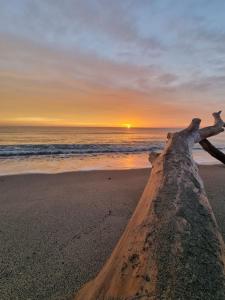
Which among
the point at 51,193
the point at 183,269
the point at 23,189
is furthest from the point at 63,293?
the point at 23,189

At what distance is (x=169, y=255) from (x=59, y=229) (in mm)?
2518

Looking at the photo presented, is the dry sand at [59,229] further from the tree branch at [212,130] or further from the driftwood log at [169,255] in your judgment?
the tree branch at [212,130]

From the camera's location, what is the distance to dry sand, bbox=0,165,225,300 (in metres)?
2.35

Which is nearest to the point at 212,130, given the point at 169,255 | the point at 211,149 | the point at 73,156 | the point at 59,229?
the point at 211,149

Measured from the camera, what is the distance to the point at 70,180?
7.25 metres

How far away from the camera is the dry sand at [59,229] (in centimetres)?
235

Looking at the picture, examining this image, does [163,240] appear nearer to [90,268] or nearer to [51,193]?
[90,268]

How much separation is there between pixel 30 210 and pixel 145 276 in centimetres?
355

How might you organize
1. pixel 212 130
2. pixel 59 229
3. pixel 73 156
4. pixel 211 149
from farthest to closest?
1. pixel 73 156
2. pixel 211 149
3. pixel 212 130
4. pixel 59 229

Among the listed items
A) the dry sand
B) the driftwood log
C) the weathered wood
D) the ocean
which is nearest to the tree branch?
the weathered wood

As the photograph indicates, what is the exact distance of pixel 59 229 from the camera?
11.7 feet

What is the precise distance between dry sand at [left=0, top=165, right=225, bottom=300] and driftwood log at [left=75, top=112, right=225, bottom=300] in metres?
0.74

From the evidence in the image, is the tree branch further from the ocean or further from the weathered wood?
the ocean

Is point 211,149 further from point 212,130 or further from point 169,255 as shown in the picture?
point 169,255
